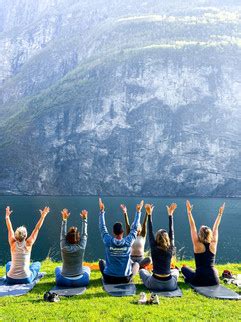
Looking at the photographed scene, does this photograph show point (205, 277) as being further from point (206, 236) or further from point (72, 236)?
point (72, 236)

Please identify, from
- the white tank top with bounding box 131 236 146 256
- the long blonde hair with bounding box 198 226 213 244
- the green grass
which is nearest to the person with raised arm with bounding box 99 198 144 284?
the green grass

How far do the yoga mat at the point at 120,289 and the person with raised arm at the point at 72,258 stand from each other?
0.82 metres

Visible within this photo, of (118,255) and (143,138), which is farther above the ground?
(143,138)

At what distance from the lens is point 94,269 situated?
14.5 metres

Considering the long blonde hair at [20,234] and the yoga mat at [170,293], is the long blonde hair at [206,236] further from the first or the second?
the long blonde hair at [20,234]

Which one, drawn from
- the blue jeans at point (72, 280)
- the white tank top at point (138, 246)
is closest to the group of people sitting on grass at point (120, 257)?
the blue jeans at point (72, 280)

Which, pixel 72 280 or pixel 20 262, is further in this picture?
pixel 20 262

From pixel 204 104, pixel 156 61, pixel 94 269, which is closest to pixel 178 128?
pixel 204 104

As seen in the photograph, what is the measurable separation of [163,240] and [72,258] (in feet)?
9.41

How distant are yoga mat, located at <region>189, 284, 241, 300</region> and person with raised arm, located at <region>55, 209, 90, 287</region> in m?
3.45

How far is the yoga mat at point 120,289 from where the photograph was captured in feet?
33.2

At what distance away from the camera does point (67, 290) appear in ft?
34.6

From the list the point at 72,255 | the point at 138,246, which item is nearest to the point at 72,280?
the point at 72,255

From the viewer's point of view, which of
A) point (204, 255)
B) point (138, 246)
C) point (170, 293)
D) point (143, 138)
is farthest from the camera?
point (143, 138)
